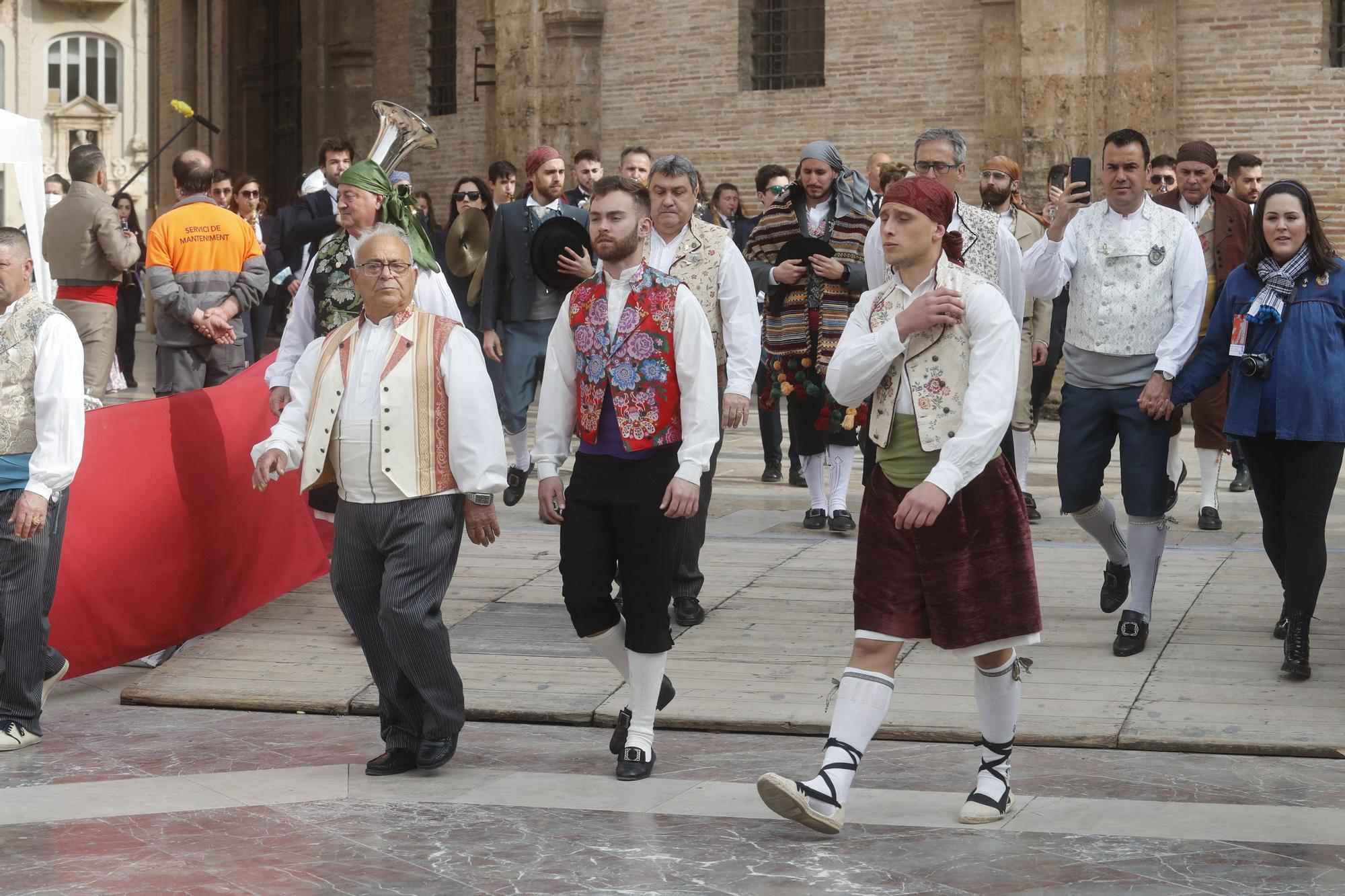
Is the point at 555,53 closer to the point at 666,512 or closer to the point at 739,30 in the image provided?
the point at 739,30

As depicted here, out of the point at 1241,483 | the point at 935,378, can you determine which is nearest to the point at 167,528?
the point at 935,378

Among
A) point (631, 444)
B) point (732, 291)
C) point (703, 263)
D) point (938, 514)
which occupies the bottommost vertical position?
point (938, 514)

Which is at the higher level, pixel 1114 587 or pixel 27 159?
pixel 27 159

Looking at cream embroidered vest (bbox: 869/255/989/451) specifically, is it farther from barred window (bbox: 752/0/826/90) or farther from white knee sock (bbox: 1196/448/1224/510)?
barred window (bbox: 752/0/826/90)

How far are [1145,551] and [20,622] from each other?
4.34 meters

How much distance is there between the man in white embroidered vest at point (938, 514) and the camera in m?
5.27

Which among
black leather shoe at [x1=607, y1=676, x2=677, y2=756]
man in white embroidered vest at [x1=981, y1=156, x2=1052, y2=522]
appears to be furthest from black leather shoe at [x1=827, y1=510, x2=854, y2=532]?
black leather shoe at [x1=607, y1=676, x2=677, y2=756]

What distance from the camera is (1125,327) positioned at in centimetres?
746

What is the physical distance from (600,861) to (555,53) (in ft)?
60.1

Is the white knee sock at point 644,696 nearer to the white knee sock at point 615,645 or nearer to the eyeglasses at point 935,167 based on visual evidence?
the white knee sock at point 615,645

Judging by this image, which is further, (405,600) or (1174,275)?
(1174,275)

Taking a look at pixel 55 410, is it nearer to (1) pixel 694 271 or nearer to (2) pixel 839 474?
(1) pixel 694 271

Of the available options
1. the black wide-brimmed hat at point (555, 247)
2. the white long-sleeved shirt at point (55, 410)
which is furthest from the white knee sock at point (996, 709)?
the black wide-brimmed hat at point (555, 247)

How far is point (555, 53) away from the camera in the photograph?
882 inches
